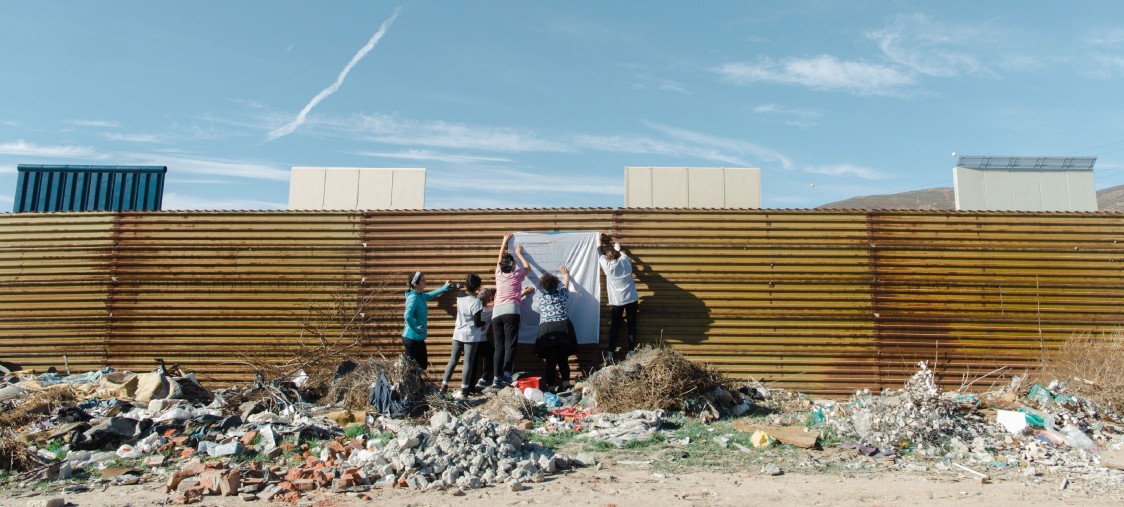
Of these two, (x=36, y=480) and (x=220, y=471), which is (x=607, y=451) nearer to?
(x=220, y=471)

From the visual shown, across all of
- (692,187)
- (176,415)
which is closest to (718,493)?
(176,415)

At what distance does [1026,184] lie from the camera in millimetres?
12438

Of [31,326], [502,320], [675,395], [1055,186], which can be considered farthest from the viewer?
[1055,186]

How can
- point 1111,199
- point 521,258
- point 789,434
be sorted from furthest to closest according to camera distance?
point 1111,199
point 521,258
point 789,434

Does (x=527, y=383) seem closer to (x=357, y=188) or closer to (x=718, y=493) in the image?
(x=718, y=493)

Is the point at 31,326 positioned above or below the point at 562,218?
below

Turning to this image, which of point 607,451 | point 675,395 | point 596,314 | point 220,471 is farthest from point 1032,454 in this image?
point 220,471

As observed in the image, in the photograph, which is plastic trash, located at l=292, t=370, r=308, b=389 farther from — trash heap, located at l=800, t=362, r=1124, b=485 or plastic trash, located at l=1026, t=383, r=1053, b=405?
plastic trash, located at l=1026, t=383, r=1053, b=405

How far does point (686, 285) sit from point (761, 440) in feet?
9.73

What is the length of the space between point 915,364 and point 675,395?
3.53 meters

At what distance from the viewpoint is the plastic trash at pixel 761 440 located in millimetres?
6281

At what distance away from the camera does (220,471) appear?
5.28m

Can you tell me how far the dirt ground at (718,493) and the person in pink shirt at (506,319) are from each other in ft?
9.66

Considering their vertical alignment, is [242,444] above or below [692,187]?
below
